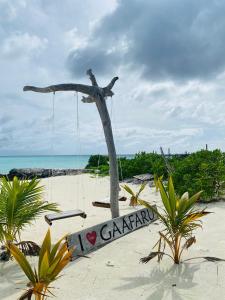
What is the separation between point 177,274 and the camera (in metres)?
4.96

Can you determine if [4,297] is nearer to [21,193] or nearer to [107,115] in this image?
[21,193]

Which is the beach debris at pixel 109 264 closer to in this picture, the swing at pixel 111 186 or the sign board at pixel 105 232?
the sign board at pixel 105 232

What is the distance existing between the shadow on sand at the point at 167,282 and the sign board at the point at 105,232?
1.27m

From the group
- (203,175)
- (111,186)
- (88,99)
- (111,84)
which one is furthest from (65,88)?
(203,175)

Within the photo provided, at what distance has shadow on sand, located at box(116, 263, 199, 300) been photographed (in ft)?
14.1

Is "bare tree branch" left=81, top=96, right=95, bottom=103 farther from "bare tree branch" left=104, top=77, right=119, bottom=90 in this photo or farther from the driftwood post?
"bare tree branch" left=104, top=77, right=119, bottom=90

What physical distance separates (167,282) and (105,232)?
2.14 m

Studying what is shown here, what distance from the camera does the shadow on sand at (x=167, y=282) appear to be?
4.29 metres

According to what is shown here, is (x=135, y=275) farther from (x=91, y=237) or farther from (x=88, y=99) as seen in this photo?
(x=88, y=99)

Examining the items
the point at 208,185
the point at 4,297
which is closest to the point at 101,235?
the point at 4,297

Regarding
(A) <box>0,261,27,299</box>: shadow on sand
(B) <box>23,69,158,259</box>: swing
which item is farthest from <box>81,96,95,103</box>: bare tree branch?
(A) <box>0,261,27,299</box>: shadow on sand

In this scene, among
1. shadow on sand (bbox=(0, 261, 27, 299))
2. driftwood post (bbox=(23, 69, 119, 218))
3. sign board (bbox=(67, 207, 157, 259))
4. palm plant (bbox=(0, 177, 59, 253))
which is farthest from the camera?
driftwood post (bbox=(23, 69, 119, 218))

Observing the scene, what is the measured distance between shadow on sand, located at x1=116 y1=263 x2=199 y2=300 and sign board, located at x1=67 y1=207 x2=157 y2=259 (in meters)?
1.27

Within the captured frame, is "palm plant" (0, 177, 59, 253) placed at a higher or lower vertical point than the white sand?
higher
